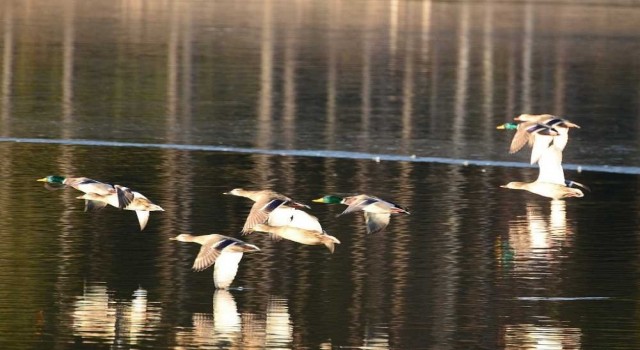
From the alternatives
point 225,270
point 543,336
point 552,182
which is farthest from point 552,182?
point 543,336

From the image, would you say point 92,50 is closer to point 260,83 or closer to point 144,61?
point 144,61

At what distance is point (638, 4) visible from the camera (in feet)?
265

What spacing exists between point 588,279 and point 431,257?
6.17 ft

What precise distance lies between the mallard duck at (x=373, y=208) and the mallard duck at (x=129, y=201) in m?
2.08

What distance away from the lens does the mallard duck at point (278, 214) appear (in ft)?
61.7

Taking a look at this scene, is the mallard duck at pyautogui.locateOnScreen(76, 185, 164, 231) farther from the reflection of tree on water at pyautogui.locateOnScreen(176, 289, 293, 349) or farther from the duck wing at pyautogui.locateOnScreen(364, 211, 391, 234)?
the reflection of tree on water at pyautogui.locateOnScreen(176, 289, 293, 349)

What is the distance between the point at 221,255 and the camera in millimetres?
17547

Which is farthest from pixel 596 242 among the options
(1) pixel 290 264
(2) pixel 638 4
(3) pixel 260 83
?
(2) pixel 638 4

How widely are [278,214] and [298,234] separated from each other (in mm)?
475

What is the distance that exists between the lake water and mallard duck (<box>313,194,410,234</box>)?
301 mm

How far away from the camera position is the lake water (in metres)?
16.5

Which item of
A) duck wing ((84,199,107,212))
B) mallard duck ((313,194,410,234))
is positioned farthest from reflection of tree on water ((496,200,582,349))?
duck wing ((84,199,107,212))

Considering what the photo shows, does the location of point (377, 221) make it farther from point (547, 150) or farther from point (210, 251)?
point (547, 150)

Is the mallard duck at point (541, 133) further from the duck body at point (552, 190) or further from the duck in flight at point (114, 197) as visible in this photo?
the duck in flight at point (114, 197)
